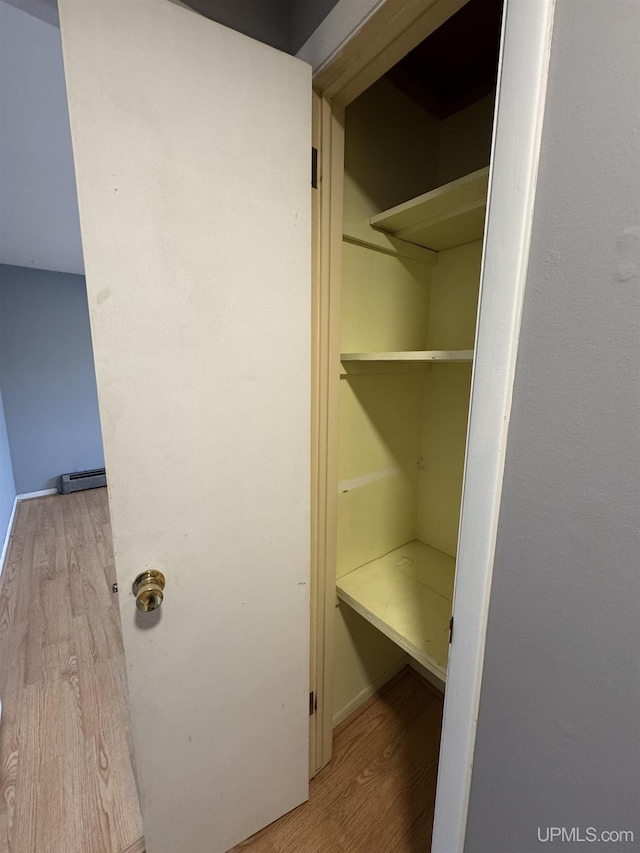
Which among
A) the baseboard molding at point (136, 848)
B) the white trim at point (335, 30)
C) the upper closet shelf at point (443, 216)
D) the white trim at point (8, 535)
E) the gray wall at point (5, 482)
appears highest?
the white trim at point (335, 30)

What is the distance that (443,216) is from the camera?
1.15m

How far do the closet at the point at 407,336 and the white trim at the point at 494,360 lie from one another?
0.30m

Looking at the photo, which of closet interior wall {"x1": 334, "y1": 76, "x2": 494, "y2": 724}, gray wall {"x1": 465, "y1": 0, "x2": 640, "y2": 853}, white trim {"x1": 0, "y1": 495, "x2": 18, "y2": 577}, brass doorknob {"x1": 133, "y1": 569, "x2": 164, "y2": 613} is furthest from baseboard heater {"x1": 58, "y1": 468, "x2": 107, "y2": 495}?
gray wall {"x1": 465, "y1": 0, "x2": 640, "y2": 853}

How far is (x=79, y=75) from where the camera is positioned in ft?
2.14

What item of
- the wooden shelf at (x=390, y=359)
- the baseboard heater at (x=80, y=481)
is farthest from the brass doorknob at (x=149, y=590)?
the baseboard heater at (x=80, y=481)

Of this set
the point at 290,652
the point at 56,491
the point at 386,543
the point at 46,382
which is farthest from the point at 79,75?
the point at 56,491

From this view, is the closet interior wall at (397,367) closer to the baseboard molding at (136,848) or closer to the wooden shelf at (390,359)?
the wooden shelf at (390,359)

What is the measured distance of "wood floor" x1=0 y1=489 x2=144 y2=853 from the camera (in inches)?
46.9

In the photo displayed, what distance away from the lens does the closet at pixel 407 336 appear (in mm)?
1180

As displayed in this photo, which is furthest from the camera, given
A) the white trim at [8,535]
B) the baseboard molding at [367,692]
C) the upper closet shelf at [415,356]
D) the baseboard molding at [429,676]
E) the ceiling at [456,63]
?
the white trim at [8,535]

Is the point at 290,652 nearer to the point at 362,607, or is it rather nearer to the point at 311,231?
the point at 362,607

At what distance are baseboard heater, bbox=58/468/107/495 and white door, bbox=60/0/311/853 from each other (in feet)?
11.8

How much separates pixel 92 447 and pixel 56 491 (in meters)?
0.59

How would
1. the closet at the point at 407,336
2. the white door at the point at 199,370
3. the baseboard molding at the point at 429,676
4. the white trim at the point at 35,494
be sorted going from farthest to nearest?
the white trim at the point at 35,494 < the baseboard molding at the point at 429,676 < the closet at the point at 407,336 < the white door at the point at 199,370
